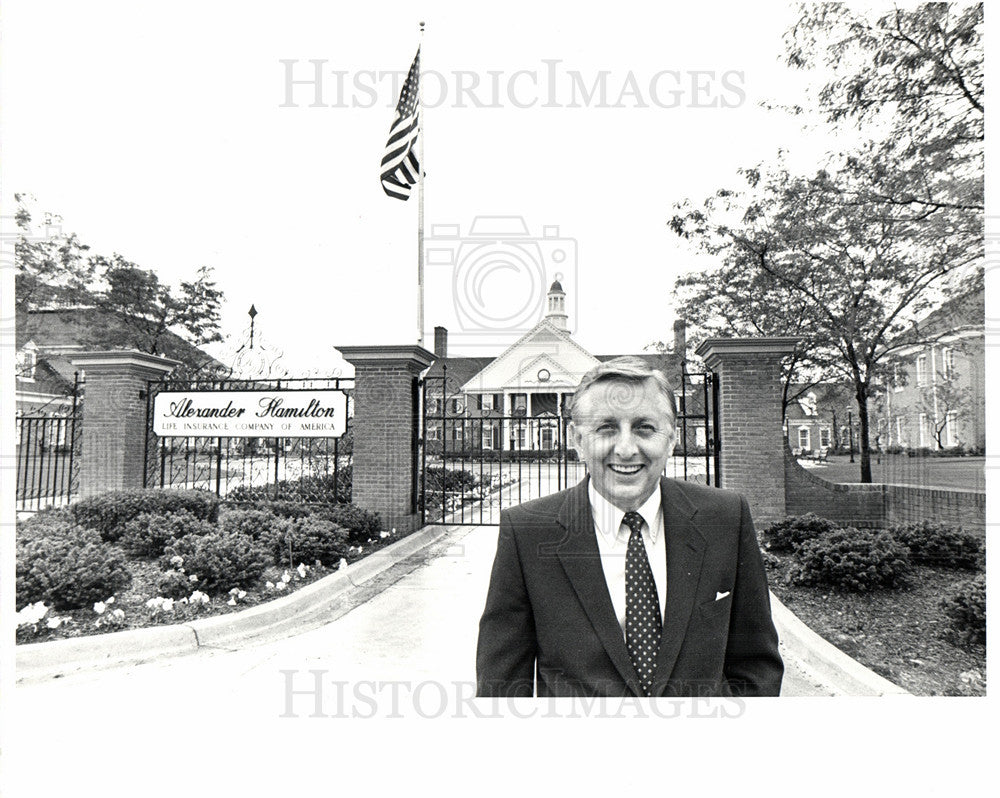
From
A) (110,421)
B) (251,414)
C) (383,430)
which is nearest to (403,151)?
(383,430)

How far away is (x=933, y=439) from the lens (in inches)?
341

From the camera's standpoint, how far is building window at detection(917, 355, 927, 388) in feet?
29.9

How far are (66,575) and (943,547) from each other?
7469mm

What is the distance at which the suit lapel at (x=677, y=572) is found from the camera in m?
1.70

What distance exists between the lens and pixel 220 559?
16.0 ft

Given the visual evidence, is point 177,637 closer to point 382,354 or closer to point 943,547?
point 382,354

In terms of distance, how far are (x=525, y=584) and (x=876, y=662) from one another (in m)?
3.12

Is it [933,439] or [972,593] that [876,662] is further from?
[933,439]

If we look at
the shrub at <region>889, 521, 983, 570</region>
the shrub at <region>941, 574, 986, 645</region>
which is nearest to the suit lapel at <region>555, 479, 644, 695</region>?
the shrub at <region>941, 574, 986, 645</region>

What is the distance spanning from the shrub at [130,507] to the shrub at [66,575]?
1671mm

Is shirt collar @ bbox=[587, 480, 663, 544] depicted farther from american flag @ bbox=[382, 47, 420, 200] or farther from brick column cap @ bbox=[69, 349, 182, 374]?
brick column cap @ bbox=[69, 349, 182, 374]

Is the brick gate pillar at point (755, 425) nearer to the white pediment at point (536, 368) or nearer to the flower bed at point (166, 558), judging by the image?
the flower bed at point (166, 558)

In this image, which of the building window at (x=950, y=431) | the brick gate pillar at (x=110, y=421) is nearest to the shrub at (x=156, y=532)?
the brick gate pillar at (x=110, y=421)

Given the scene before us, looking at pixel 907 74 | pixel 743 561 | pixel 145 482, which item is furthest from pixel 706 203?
pixel 145 482
